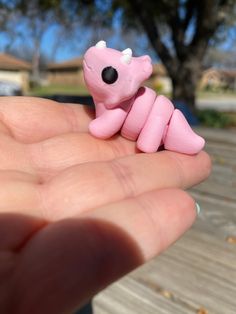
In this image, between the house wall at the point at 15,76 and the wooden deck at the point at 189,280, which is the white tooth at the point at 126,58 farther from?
the house wall at the point at 15,76

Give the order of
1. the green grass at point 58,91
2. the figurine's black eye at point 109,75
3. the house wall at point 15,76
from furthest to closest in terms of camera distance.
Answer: the house wall at point 15,76 < the green grass at point 58,91 < the figurine's black eye at point 109,75

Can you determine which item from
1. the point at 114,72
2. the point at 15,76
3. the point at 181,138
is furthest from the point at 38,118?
the point at 15,76

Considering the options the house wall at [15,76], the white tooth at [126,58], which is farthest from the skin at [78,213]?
the house wall at [15,76]

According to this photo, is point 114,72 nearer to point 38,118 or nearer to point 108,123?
point 108,123

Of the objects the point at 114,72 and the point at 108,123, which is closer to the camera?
the point at 114,72

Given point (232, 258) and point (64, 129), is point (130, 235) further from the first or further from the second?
point (232, 258)

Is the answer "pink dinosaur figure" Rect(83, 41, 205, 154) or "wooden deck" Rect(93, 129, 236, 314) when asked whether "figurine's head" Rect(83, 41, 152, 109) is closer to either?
"pink dinosaur figure" Rect(83, 41, 205, 154)
